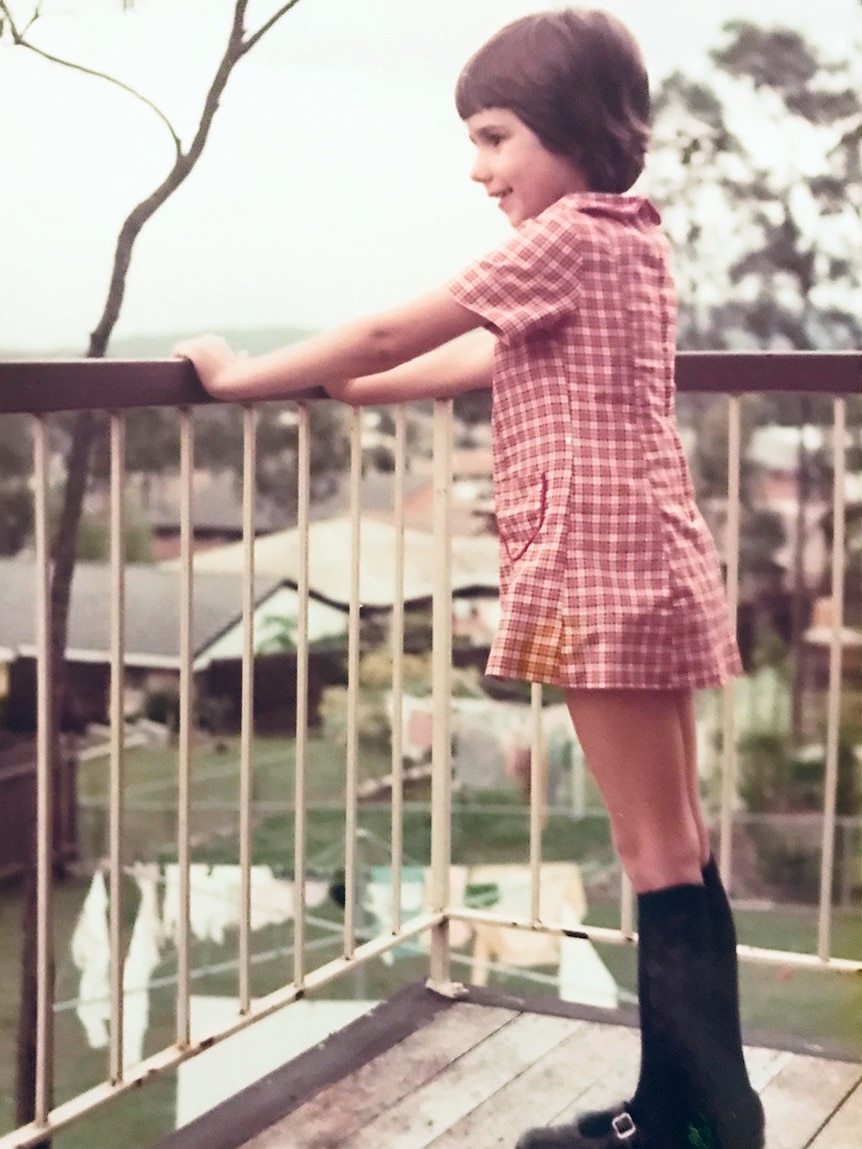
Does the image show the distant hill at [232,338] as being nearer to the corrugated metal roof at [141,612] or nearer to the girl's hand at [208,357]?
the corrugated metal roof at [141,612]

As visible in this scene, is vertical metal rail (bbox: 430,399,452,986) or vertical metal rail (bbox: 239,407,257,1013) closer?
vertical metal rail (bbox: 239,407,257,1013)

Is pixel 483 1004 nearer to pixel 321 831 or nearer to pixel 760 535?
pixel 321 831

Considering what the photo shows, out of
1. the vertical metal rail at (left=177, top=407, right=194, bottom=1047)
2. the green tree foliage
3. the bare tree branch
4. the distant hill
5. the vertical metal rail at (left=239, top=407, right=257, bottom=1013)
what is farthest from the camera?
the green tree foliage

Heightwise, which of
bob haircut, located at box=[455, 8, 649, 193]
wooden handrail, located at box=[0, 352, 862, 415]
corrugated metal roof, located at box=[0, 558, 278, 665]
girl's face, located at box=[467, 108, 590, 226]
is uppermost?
bob haircut, located at box=[455, 8, 649, 193]

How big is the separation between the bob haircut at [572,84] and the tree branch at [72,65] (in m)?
1.13

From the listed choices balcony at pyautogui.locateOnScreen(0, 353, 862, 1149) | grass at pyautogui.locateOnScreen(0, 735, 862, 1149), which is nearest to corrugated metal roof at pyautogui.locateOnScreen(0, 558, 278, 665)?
balcony at pyautogui.locateOnScreen(0, 353, 862, 1149)

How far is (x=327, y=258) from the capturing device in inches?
110

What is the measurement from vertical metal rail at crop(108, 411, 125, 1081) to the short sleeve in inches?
→ 16.3

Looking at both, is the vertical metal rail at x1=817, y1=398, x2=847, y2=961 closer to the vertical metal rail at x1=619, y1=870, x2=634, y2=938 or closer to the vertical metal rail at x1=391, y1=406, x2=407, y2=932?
the vertical metal rail at x1=619, y1=870, x2=634, y2=938

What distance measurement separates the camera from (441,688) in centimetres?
197

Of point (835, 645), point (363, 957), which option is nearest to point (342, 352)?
point (835, 645)

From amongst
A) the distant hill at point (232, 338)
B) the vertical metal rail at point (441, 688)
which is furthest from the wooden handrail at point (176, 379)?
the distant hill at point (232, 338)

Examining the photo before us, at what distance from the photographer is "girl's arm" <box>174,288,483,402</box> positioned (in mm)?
1301

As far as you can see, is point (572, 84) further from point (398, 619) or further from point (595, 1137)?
point (595, 1137)
